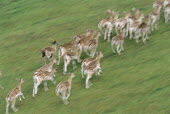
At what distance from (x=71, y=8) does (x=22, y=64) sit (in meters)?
14.1

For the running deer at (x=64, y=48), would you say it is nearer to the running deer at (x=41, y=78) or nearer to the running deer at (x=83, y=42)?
the running deer at (x=83, y=42)

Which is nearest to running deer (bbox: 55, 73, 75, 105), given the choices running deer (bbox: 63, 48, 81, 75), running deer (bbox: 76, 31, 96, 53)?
running deer (bbox: 63, 48, 81, 75)

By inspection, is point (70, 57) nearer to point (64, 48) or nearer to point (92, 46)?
point (64, 48)

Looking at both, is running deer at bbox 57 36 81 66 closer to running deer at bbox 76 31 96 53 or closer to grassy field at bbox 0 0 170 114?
running deer at bbox 76 31 96 53

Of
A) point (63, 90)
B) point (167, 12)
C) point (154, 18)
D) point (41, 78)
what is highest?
point (63, 90)

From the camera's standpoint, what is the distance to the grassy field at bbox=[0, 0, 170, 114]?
19.4 meters

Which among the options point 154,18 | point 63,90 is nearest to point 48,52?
point 63,90

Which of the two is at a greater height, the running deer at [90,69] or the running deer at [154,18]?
the running deer at [90,69]

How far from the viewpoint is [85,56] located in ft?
89.8

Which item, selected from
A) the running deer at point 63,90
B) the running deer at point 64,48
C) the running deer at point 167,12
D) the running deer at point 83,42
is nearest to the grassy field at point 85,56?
the running deer at point 63,90

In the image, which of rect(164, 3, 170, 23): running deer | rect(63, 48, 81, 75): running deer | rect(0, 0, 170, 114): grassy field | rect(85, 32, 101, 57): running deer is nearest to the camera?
rect(0, 0, 170, 114): grassy field

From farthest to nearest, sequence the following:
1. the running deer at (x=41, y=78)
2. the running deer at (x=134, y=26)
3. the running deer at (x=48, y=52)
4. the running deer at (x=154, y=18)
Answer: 1. the running deer at (x=154, y=18)
2. the running deer at (x=134, y=26)
3. the running deer at (x=48, y=52)
4. the running deer at (x=41, y=78)

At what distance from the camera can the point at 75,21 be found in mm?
37281

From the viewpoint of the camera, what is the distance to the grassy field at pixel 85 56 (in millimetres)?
19425
